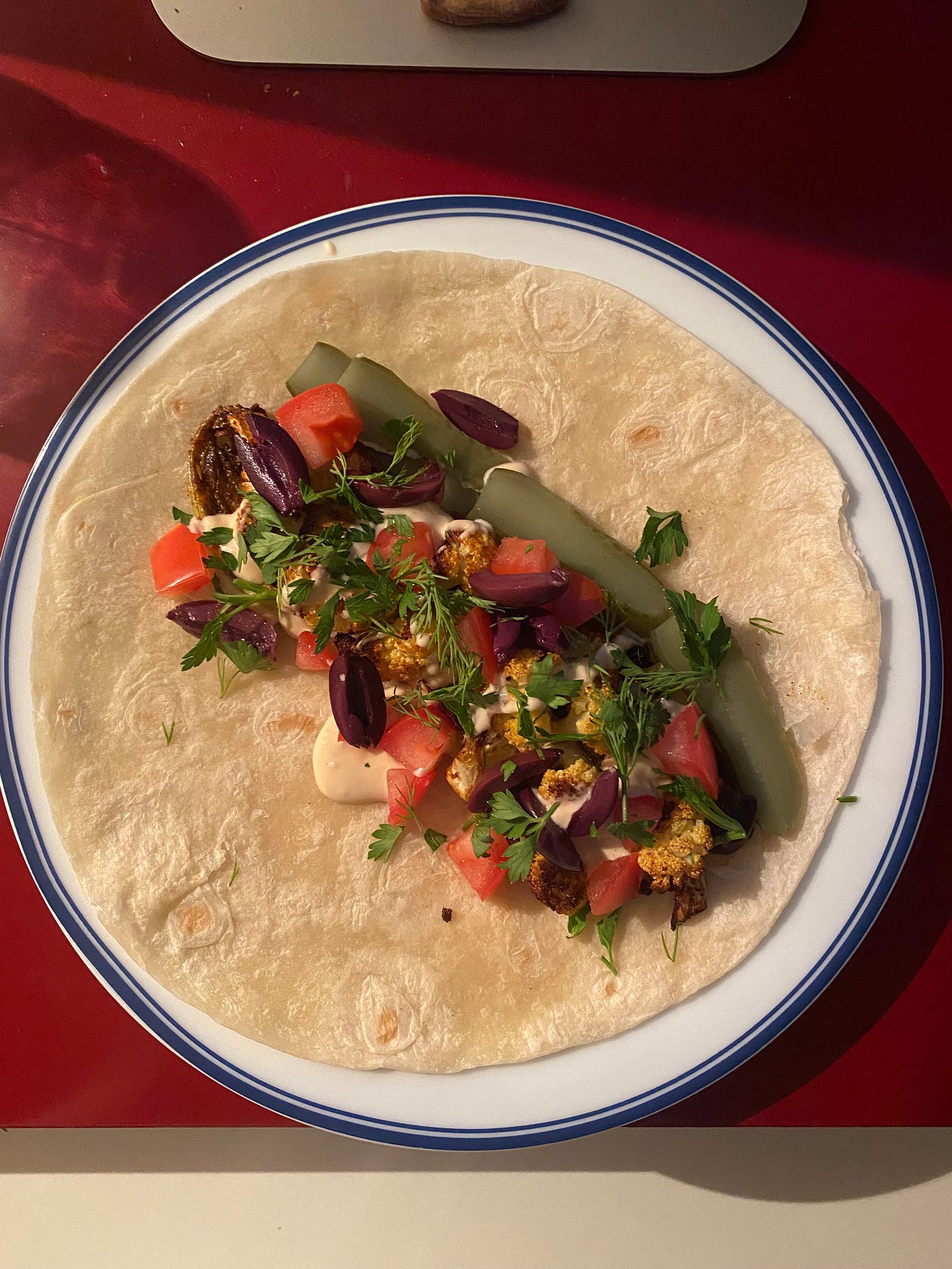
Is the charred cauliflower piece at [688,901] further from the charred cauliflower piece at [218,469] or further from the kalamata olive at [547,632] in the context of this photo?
the charred cauliflower piece at [218,469]

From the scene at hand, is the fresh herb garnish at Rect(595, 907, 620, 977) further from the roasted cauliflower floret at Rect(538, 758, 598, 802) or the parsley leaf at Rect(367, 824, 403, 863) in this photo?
the parsley leaf at Rect(367, 824, 403, 863)

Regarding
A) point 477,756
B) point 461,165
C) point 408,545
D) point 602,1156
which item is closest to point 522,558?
point 408,545

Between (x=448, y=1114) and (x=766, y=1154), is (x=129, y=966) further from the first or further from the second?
(x=766, y=1154)

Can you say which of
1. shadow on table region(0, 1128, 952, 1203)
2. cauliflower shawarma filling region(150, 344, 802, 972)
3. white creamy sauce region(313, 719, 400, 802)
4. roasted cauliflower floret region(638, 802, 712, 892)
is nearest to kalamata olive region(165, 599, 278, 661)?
cauliflower shawarma filling region(150, 344, 802, 972)

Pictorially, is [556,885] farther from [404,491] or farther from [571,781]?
[404,491]

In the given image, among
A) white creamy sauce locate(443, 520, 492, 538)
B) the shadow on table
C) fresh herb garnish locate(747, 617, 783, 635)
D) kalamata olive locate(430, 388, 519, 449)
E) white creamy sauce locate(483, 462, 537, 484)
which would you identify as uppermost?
kalamata olive locate(430, 388, 519, 449)

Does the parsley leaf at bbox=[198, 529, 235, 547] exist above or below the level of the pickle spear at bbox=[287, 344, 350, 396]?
below

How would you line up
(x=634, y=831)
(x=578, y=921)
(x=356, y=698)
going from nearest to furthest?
(x=634, y=831), (x=356, y=698), (x=578, y=921)
